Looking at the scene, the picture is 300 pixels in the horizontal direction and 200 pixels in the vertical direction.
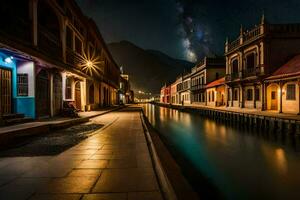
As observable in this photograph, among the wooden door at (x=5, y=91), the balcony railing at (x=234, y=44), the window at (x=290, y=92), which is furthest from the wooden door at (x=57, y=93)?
the balcony railing at (x=234, y=44)

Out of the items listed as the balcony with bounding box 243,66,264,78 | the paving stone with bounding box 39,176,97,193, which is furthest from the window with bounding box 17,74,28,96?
the balcony with bounding box 243,66,264,78

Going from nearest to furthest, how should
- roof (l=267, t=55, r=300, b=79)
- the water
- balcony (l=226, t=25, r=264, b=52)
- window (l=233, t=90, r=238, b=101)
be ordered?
the water
roof (l=267, t=55, r=300, b=79)
balcony (l=226, t=25, r=264, b=52)
window (l=233, t=90, r=238, b=101)

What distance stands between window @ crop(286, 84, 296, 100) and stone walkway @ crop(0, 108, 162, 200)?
63.7ft

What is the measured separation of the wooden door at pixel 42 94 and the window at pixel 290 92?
2064cm

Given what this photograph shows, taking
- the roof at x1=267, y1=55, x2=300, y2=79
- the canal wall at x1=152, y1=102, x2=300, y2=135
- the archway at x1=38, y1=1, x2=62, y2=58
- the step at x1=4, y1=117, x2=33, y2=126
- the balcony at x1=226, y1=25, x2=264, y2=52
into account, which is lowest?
the canal wall at x1=152, y1=102, x2=300, y2=135

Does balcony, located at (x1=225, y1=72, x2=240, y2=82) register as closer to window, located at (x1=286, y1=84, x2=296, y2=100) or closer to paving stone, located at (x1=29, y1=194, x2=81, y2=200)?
window, located at (x1=286, y1=84, x2=296, y2=100)

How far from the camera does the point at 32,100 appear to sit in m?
12.4

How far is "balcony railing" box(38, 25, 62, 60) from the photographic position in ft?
42.8

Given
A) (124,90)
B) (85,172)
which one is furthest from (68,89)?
(124,90)

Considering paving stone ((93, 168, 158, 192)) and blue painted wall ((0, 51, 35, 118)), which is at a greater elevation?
blue painted wall ((0, 51, 35, 118))

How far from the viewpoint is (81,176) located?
464cm

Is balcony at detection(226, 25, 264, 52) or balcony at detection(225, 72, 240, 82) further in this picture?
balcony at detection(225, 72, 240, 82)

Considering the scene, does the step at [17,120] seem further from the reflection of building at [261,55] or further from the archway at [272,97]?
the archway at [272,97]

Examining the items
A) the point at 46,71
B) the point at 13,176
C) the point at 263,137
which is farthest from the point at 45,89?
the point at 263,137
